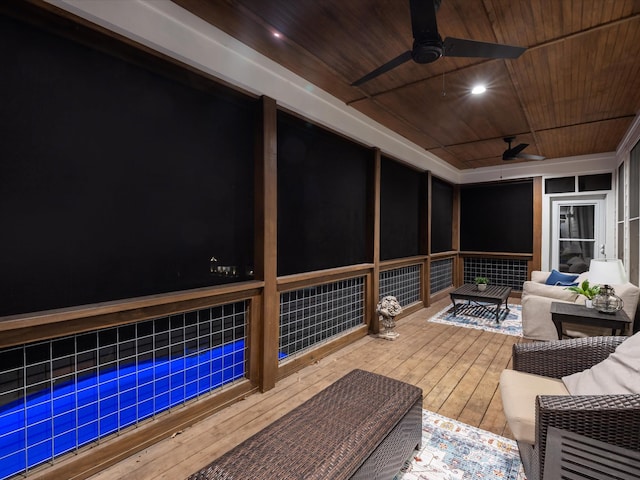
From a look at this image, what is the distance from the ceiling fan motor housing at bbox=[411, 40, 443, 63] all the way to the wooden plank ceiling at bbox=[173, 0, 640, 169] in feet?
1.09

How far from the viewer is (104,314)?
5.98ft

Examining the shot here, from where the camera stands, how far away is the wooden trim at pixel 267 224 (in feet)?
8.85

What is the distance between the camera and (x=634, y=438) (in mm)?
1270

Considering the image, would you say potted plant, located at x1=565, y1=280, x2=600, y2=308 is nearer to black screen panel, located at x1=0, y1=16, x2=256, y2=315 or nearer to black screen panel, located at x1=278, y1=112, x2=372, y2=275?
black screen panel, located at x1=278, y1=112, x2=372, y2=275

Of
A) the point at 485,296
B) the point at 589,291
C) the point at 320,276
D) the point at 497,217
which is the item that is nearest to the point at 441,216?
the point at 497,217

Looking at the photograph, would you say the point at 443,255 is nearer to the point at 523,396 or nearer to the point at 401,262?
the point at 401,262

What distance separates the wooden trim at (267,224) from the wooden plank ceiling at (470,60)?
0.62 m

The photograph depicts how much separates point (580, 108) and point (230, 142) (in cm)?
397

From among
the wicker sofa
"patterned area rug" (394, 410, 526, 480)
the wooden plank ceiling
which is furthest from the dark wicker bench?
the wicker sofa

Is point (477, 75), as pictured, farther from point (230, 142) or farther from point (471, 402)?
point (471, 402)

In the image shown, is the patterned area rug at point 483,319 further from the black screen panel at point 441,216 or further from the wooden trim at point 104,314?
the wooden trim at point 104,314

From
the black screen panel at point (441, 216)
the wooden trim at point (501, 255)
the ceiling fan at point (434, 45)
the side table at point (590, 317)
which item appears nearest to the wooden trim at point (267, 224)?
the ceiling fan at point (434, 45)

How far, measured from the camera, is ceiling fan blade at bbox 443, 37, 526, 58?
1.90 meters

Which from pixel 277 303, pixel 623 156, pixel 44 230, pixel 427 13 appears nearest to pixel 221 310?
pixel 277 303
